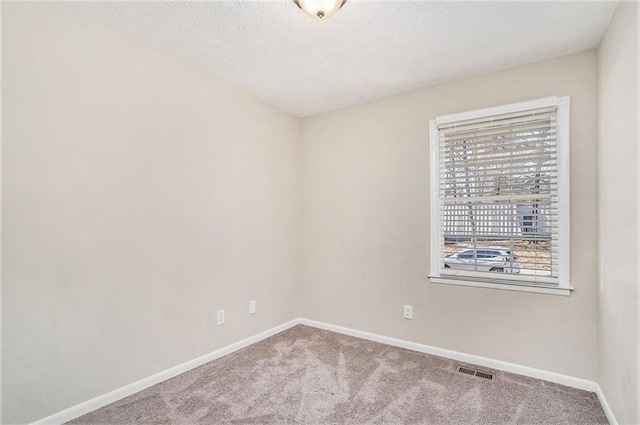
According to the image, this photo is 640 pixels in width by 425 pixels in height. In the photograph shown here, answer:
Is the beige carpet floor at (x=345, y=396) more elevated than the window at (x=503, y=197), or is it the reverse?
the window at (x=503, y=197)

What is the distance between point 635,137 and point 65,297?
3155 millimetres

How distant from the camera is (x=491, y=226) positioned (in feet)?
8.68

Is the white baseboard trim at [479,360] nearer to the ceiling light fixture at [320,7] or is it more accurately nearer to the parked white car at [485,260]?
the parked white car at [485,260]

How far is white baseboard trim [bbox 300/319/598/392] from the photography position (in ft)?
7.47

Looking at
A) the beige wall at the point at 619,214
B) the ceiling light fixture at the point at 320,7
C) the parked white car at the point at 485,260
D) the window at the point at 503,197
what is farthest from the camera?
the parked white car at the point at 485,260

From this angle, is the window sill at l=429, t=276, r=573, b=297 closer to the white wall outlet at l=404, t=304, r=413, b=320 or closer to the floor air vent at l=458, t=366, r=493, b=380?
the white wall outlet at l=404, t=304, r=413, b=320

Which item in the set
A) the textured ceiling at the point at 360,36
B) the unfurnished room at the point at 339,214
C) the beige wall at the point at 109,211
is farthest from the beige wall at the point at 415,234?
the beige wall at the point at 109,211

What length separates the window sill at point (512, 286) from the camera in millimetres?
2332

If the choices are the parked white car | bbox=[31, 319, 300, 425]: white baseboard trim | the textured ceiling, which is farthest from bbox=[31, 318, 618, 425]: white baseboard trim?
the textured ceiling

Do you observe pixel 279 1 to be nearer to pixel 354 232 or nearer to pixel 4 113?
pixel 4 113

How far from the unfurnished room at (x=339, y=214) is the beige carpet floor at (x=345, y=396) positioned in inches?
0.7

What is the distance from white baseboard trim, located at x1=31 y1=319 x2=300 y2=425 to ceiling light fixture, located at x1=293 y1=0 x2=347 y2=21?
258cm

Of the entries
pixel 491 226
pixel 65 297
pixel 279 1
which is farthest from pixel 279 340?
pixel 279 1

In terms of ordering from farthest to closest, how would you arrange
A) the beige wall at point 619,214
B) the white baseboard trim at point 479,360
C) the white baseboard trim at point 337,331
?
the white baseboard trim at point 479,360
the white baseboard trim at point 337,331
the beige wall at point 619,214
